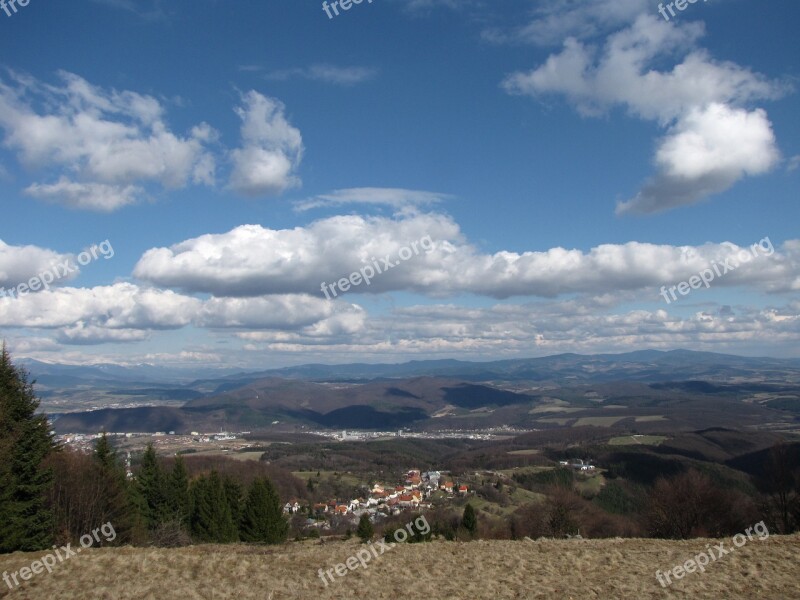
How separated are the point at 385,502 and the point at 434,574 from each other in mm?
81566

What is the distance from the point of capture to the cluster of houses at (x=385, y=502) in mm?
81000

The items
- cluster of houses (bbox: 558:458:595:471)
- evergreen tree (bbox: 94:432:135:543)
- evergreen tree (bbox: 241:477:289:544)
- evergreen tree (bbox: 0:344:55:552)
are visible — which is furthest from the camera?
cluster of houses (bbox: 558:458:595:471)

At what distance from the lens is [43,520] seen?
2366cm

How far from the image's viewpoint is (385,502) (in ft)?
306

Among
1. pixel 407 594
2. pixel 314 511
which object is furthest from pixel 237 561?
pixel 314 511

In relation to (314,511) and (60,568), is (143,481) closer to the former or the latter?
(60,568)

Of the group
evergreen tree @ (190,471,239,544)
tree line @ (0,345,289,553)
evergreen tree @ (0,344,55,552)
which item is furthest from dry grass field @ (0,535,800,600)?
evergreen tree @ (190,471,239,544)

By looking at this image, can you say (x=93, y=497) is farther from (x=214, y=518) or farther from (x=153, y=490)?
(x=153, y=490)

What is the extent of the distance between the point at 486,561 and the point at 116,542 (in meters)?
22.0

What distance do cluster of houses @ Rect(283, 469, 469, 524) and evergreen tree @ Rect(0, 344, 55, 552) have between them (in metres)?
49.7

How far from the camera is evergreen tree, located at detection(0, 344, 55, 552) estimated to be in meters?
20.9

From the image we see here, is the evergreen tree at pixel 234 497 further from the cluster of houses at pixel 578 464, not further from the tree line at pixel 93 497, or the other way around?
the cluster of houses at pixel 578 464

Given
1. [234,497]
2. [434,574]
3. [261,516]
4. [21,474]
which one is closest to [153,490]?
[234,497]

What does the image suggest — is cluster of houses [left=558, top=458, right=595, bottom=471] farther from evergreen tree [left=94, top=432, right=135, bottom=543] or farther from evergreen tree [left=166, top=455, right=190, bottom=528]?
evergreen tree [left=94, top=432, right=135, bottom=543]
